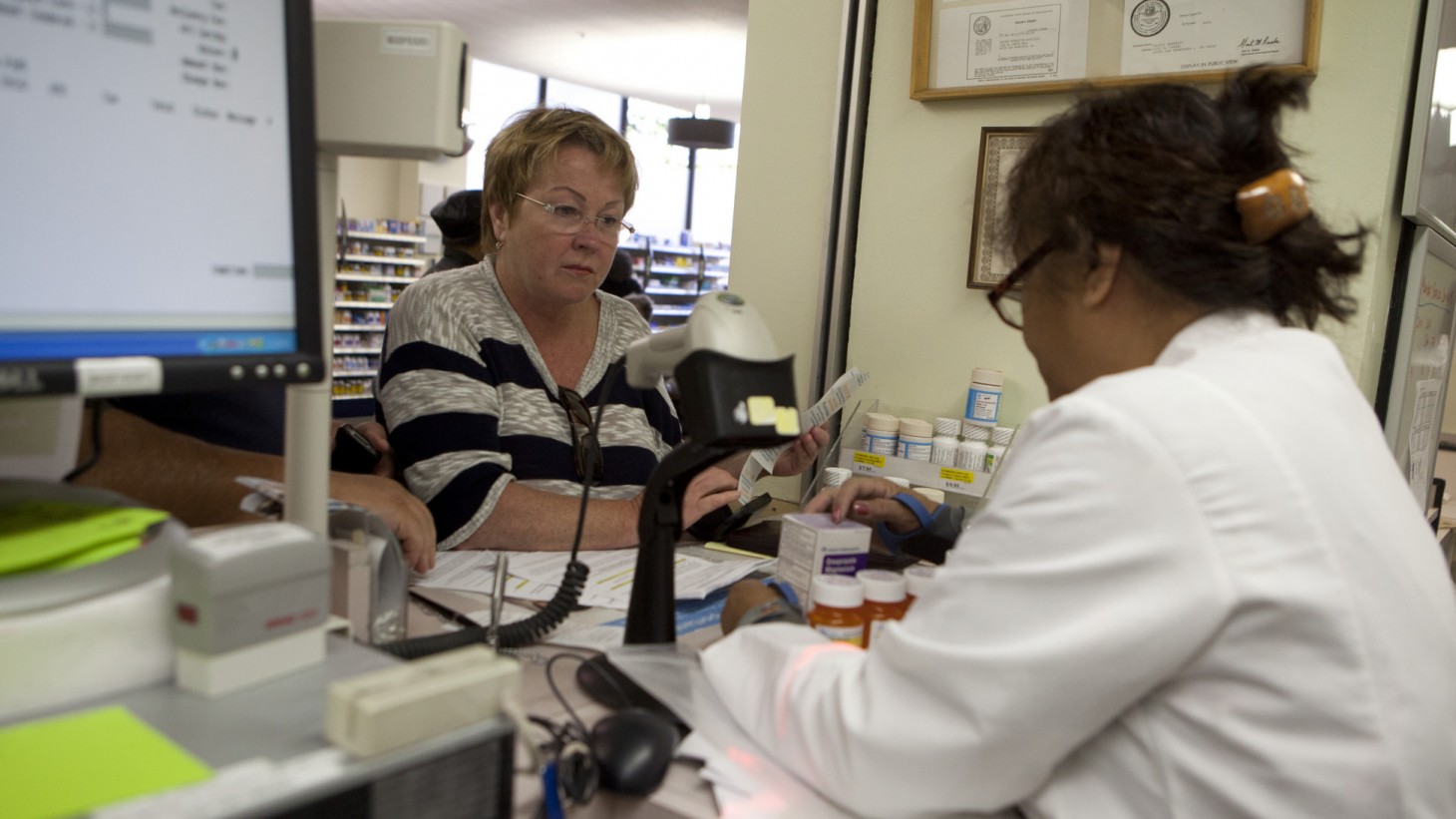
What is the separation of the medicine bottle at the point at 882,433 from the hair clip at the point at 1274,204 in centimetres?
119

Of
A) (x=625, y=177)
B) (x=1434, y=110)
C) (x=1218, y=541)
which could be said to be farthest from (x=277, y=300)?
(x=1434, y=110)

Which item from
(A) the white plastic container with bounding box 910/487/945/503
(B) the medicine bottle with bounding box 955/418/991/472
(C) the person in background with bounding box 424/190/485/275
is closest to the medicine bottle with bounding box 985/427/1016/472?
(B) the medicine bottle with bounding box 955/418/991/472

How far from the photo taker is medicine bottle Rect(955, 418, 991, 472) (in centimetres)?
193

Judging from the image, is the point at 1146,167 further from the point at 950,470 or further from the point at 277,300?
the point at 950,470

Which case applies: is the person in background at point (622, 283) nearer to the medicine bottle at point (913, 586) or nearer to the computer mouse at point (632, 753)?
the medicine bottle at point (913, 586)

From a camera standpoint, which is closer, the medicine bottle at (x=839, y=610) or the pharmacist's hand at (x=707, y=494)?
the medicine bottle at (x=839, y=610)

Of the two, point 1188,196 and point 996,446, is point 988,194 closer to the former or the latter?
point 996,446

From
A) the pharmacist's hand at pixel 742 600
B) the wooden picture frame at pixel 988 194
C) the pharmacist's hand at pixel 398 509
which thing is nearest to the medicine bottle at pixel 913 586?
the pharmacist's hand at pixel 742 600

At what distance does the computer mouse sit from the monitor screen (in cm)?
35

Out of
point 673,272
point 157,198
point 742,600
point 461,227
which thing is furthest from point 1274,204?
point 673,272

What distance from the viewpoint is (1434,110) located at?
1.74 m

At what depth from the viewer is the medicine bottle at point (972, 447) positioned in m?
1.93

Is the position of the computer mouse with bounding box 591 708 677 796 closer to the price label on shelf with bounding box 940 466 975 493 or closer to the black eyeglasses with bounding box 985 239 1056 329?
the black eyeglasses with bounding box 985 239 1056 329

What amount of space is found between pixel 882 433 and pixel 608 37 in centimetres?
675
